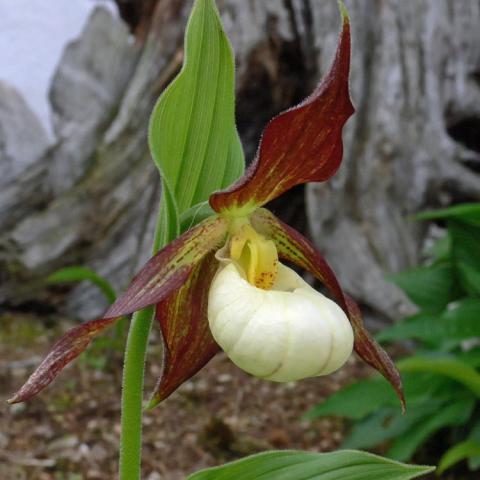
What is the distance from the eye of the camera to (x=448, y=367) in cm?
151

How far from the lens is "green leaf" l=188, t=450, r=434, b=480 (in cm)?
84

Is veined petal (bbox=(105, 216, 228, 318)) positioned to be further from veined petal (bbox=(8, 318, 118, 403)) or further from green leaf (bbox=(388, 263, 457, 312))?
green leaf (bbox=(388, 263, 457, 312))

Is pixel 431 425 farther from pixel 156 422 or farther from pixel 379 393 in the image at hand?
pixel 156 422

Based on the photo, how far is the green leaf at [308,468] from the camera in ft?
2.75

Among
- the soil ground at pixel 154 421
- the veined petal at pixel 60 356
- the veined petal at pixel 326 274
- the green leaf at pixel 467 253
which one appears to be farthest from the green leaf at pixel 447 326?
the veined petal at pixel 60 356

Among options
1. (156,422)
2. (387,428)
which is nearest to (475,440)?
(387,428)

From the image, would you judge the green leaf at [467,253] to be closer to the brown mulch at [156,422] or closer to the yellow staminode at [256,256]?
the brown mulch at [156,422]

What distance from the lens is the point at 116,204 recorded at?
2537 mm

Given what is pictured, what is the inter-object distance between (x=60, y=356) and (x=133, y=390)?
116 millimetres

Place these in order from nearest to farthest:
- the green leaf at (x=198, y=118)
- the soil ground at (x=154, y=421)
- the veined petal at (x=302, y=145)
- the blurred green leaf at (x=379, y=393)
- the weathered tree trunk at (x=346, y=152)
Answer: the veined petal at (x=302, y=145), the green leaf at (x=198, y=118), the blurred green leaf at (x=379, y=393), the soil ground at (x=154, y=421), the weathered tree trunk at (x=346, y=152)

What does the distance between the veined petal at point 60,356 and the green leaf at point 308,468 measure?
211 millimetres

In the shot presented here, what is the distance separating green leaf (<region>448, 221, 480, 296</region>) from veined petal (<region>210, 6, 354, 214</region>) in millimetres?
964

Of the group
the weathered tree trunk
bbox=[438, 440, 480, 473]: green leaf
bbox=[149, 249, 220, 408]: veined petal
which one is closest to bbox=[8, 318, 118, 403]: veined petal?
bbox=[149, 249, 220, 408]: veined petal

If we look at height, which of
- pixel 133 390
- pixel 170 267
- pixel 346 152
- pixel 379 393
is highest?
pixel 170 267
